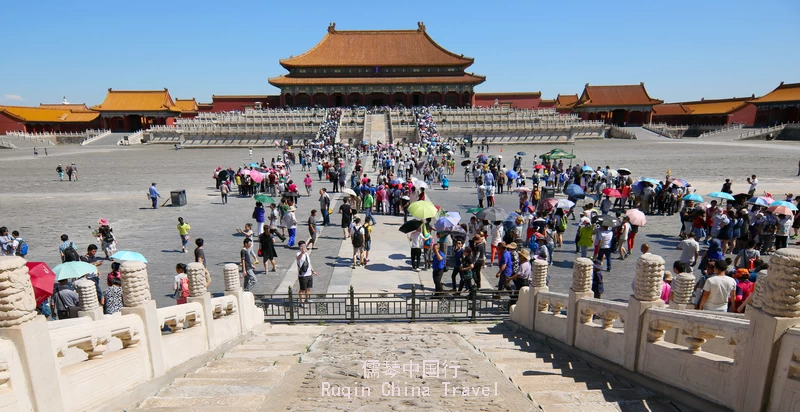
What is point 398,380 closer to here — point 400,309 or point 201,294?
point 201,294

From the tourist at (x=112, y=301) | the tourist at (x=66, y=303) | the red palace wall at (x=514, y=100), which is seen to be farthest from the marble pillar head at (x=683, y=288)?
the red palace wall at (x=514, y=100)

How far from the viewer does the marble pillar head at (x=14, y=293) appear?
135 inches

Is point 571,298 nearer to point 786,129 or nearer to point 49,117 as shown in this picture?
point 786,129

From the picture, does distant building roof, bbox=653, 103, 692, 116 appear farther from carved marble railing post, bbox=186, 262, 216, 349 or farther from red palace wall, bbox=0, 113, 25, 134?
red palace wall, bbox=0, 113, 25, 134

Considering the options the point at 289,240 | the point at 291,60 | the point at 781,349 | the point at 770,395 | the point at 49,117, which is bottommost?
the point at 289,240

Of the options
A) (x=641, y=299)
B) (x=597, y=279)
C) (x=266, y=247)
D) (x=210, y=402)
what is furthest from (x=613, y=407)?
(x=266, y=247)

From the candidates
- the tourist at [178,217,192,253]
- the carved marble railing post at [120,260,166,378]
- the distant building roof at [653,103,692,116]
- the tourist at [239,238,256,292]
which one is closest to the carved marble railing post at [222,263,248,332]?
the carved marble railing post at [120,260,166,378]

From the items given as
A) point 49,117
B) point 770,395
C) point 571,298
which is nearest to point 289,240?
point 571,298

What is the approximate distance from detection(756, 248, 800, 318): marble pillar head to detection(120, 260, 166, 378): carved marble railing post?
5.75 meters

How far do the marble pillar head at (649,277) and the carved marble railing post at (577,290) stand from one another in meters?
1.07

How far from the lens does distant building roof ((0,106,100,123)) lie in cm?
6269

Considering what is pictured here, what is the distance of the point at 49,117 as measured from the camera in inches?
2655

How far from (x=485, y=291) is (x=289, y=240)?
7.30 meters

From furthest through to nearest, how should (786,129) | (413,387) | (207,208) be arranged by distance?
1. (786,129)
2. (207,208)
3. (413,387)
